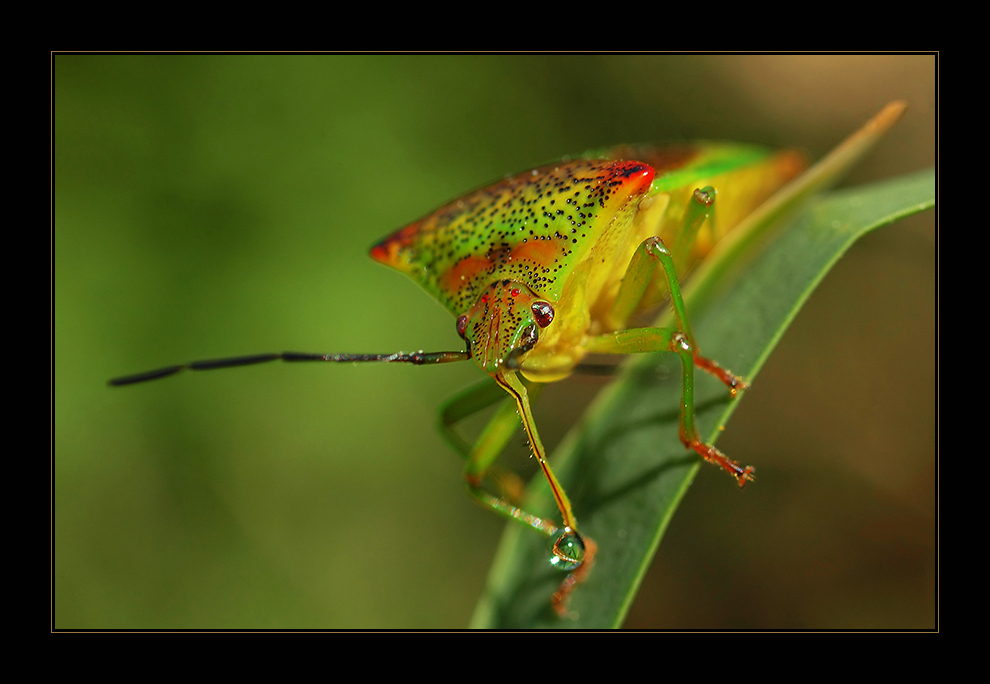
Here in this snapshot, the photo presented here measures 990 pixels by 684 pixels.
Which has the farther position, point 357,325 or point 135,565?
point 357,325

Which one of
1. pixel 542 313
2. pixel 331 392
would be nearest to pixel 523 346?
pixel 542 313

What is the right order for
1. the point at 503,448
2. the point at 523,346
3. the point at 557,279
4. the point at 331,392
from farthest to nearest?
the point at 331,392
the point at 503,448
the point at 557,279
the point at 523,346

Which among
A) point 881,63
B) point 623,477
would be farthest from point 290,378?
point 881,63

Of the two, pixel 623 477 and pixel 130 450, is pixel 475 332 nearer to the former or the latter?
pixel 623 477

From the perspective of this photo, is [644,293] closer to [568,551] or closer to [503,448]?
[503,448]

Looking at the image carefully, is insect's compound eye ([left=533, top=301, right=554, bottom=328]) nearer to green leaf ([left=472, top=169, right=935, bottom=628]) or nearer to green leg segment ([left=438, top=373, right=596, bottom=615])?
green leg segment ([left=438, top=373, right=596, bottom=615])

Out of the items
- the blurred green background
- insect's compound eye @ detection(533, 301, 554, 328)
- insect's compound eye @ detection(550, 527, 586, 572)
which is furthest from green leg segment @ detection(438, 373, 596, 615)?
the blurred green background
